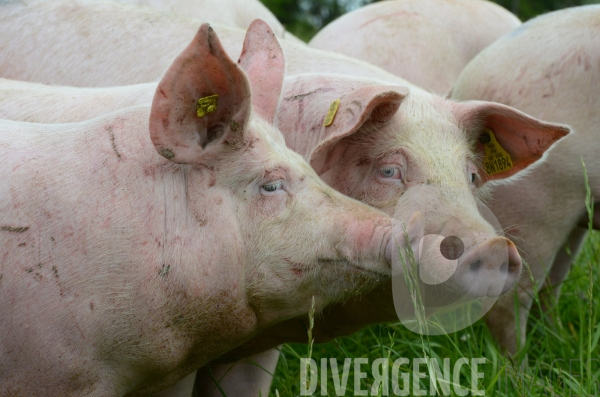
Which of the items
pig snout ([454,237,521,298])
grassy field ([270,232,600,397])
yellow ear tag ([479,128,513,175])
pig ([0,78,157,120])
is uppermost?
pig ([0,78,157,120])

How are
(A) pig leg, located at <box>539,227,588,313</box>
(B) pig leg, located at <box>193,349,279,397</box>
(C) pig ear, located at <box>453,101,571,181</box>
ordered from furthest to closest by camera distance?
1. (A) pig leg, located at <box>539,227,588,313</box>
2. (B) pig leg, located at <box>193,349,279,397</box>
3. (C) pig ear, located at <box>453,101,571,181</box>

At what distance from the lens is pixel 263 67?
10.7 feet

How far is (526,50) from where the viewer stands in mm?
4488

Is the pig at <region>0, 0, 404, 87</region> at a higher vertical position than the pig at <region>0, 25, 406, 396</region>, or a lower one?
lower

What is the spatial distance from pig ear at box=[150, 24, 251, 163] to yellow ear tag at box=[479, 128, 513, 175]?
1.43 meters

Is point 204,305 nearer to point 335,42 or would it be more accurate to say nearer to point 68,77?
point 68,77

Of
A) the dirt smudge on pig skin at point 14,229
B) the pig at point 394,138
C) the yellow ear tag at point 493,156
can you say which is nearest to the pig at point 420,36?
the yellow ear tag at point 493,156

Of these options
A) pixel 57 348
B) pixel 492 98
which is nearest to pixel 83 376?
pixel 57 348

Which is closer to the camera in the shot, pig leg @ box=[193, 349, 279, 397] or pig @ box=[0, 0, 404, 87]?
pig leg @ box=[193, 349, 279, 397]

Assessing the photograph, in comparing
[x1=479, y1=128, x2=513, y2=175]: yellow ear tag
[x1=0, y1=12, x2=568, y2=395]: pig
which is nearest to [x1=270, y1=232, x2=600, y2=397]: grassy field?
[x1=0, y1=12, x2=568, y2=395]: pig

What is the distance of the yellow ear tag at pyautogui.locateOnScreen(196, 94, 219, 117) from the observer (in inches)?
107

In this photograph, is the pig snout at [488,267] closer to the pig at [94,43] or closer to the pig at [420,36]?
the pig at [94,43]

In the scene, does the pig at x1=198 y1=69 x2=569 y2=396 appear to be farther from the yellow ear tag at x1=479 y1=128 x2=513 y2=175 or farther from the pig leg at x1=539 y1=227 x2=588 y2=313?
the pig leg at x1=539 y1=227 x2=588 y2=313

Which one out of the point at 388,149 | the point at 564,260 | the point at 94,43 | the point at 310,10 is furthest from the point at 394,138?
the point at 310,10
